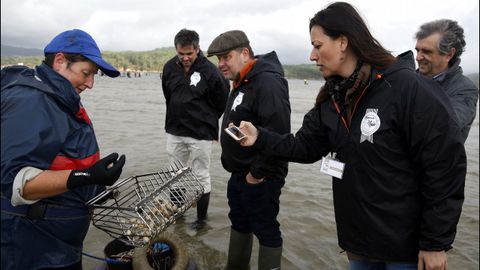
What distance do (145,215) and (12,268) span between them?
99cm

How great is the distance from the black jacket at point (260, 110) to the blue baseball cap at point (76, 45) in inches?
62.1

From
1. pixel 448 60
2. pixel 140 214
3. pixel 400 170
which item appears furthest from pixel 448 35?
pixel 140 214

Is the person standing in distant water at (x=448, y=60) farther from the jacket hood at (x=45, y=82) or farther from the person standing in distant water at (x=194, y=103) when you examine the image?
the jacket hood at (x=45, y=82)

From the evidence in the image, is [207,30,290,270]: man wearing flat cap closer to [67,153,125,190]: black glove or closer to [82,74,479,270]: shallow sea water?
[82,74,479,270]: shallow sea water

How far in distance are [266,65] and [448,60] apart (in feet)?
6.05

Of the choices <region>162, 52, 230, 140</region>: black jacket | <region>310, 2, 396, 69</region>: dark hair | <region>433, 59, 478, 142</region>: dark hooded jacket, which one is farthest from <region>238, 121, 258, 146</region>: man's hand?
<region>162, 52, 230, 140</region>: black jacket

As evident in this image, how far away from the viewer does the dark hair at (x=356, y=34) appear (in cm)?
252

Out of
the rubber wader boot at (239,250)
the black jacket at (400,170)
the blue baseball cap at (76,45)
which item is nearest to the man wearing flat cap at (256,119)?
the rubber wader boot at (239,250)

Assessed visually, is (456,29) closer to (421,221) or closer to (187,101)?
(421,221)

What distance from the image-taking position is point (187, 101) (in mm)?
5836

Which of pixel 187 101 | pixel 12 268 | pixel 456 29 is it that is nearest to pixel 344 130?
pixel 456 29

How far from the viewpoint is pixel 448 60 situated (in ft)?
→ 12.0

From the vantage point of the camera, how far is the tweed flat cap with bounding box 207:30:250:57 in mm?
4000

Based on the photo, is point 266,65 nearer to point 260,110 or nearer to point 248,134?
point 260,110
